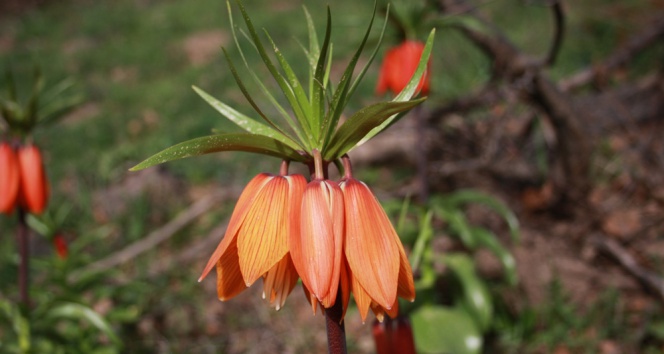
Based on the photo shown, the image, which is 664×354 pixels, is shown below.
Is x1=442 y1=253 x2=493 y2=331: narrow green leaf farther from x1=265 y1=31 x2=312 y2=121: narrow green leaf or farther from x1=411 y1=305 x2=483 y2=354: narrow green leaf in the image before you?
x1=265 y1=31 x2=312 y2=121: narrow green leaf

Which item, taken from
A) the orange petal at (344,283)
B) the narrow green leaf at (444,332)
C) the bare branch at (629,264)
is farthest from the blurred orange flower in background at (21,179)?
the bare branch at (629,264)

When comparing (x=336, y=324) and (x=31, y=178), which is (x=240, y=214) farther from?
(x=31, y=178)

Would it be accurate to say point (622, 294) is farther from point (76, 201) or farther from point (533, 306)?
point (76, 201)

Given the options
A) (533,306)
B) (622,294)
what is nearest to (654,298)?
(622,294)

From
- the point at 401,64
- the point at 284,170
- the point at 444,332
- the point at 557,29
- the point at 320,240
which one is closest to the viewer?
the point at 320,240

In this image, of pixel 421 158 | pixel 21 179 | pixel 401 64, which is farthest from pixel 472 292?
pixel 21 179

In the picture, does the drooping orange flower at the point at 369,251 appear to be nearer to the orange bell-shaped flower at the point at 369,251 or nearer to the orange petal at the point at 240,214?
the orange bell-shaped flower at the point at 369,251
